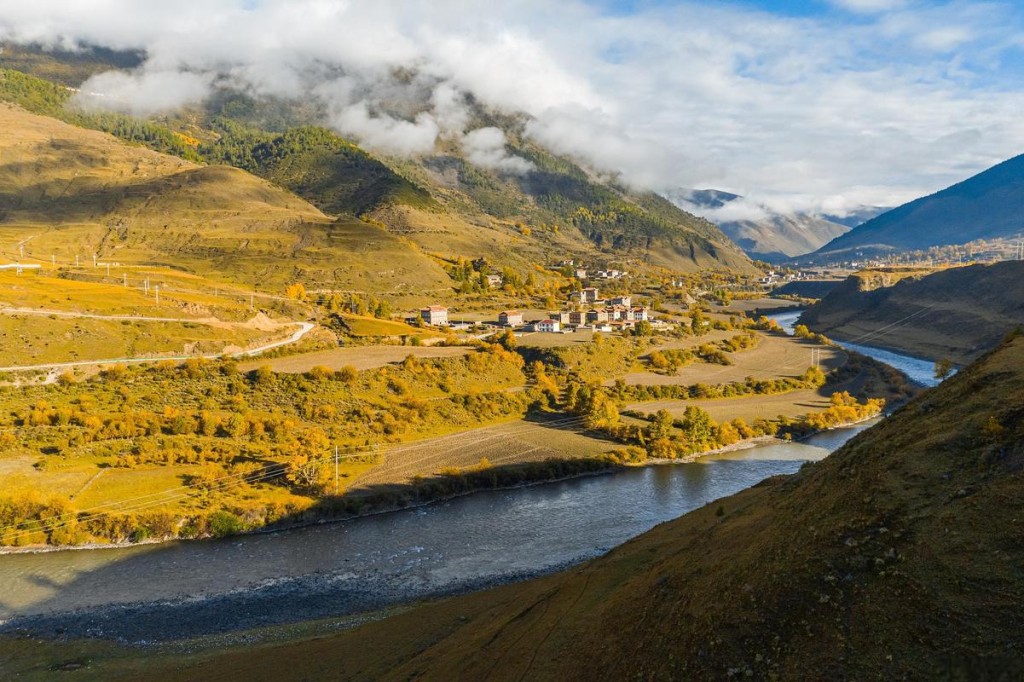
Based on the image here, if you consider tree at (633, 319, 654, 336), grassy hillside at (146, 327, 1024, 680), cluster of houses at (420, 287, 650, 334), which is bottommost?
grassy hillside at (146, 327, 1024, 680)

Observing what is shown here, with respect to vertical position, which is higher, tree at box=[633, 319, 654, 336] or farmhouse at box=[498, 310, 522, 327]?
farmhouse at box=[498, 310, 522, 327]

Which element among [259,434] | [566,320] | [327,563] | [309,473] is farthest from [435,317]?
[327,563]

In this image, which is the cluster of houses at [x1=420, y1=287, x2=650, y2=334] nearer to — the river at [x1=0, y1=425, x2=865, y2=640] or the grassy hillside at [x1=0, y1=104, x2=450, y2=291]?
the grassy hillside at [x1=0, y1=104, x2=450, y2=291]

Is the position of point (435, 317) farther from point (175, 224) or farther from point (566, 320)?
point (175, 224)

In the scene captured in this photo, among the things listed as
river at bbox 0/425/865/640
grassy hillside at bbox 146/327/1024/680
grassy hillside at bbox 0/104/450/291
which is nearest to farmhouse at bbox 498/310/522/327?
grassy hillside at bbox 0/104/450/291

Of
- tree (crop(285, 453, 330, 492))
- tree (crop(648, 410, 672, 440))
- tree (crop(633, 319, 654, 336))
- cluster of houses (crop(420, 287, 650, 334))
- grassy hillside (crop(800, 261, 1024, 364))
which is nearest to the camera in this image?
tree (crop(285, 453, 330, 492))

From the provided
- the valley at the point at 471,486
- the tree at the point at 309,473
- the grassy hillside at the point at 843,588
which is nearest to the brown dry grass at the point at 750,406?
the valley at the point at 471,486

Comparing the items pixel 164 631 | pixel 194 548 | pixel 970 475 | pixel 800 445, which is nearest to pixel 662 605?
pixel 970 475
